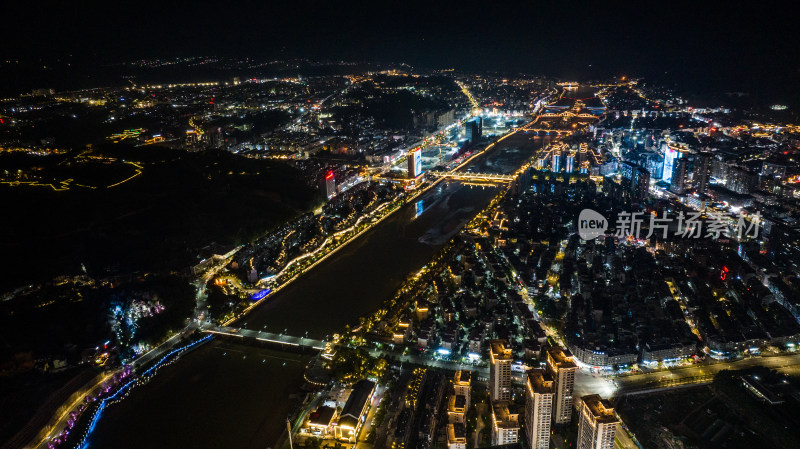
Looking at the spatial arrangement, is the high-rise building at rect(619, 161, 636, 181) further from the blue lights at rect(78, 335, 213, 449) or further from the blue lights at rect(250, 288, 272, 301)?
the blue lights at rect(78, 335, 213, 449)

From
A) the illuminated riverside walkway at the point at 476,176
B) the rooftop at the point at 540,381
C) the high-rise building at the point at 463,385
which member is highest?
the rooftop at the point at 540,381

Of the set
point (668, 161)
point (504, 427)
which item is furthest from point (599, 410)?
point (668, 161)

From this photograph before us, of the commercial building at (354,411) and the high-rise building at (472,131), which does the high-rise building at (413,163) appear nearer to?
the high-rise building at (472,131)

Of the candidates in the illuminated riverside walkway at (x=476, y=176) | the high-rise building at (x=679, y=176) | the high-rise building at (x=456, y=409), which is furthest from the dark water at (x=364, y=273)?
the high-rise building at (x=679, y=176)

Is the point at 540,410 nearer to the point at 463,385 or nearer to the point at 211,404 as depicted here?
the point at 463,385

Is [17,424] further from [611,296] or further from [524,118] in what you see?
[524,118]

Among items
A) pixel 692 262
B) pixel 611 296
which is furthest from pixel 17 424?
pixel 692 262
